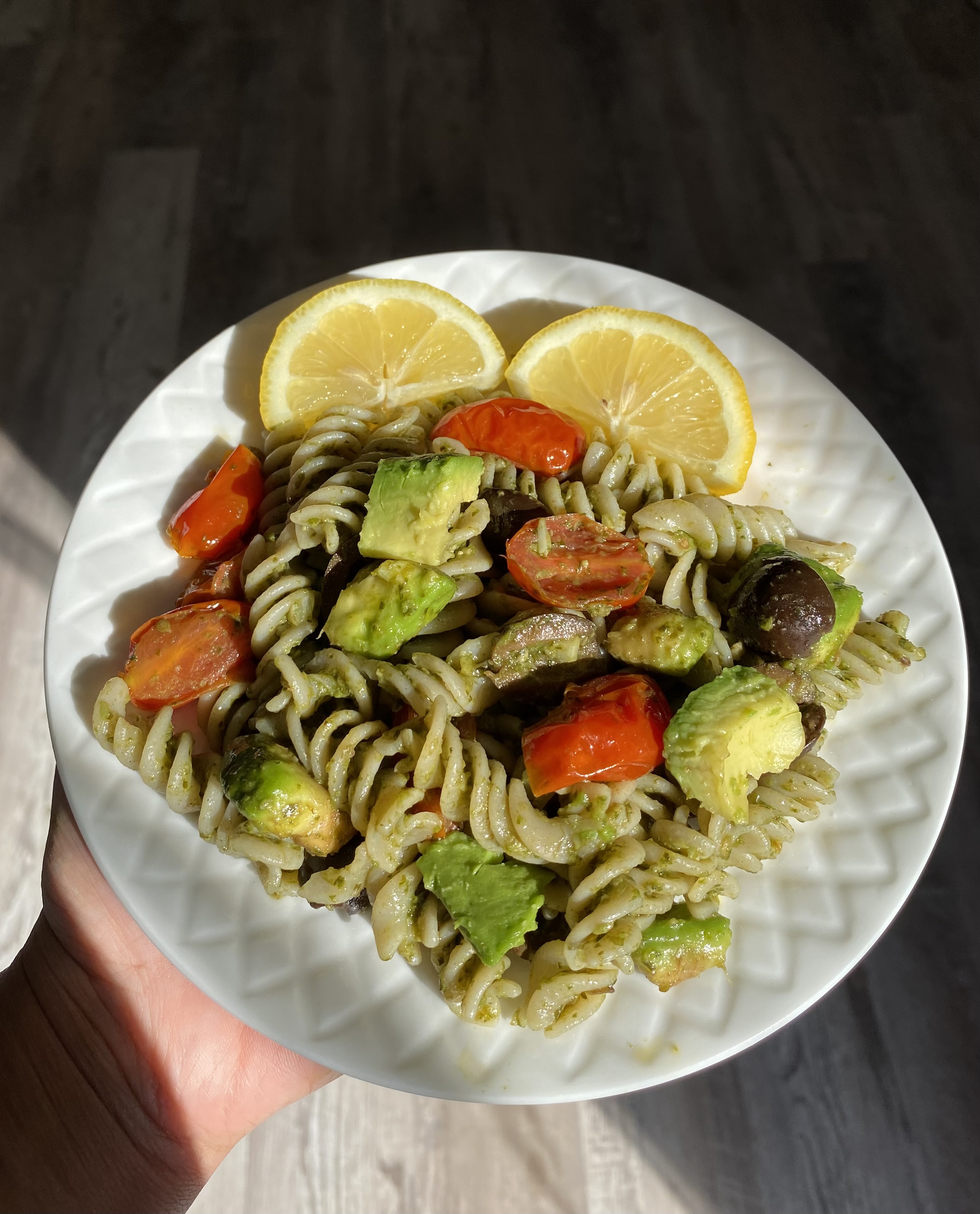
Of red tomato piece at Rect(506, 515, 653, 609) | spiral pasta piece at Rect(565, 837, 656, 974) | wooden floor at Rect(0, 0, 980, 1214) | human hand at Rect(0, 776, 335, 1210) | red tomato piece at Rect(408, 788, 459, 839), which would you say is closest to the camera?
spiral pasta piece at Rect(565, 837, 656, 974)

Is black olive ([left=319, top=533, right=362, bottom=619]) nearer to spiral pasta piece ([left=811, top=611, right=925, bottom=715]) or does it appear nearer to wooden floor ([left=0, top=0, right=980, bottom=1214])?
spiral pasta piece ([left=811, top=611, right=925, bottom=715])

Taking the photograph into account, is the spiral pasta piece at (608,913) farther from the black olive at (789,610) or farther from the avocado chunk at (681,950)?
the black olive at (789,610)

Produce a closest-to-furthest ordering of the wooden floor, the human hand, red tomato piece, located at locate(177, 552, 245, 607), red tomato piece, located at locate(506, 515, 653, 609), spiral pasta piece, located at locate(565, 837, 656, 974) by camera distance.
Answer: spiral pasta piece, located at locate(565, 837, 656, 974)
red tomato piece, located at locate(506, 515, 653, 609)
red tomato piece, located at locate(177, 552, 245, 607)
the human hand
the wooden floor

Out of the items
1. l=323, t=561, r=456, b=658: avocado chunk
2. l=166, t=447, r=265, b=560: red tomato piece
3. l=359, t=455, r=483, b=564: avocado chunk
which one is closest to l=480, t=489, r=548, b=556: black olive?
l=359, t=455, r=483, b=564: avocado chunk

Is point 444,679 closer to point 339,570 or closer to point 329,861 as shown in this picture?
point 339,570

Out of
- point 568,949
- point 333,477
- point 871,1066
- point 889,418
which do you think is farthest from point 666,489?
point 871,1066

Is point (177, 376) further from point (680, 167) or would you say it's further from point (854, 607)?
point (680, 167)
